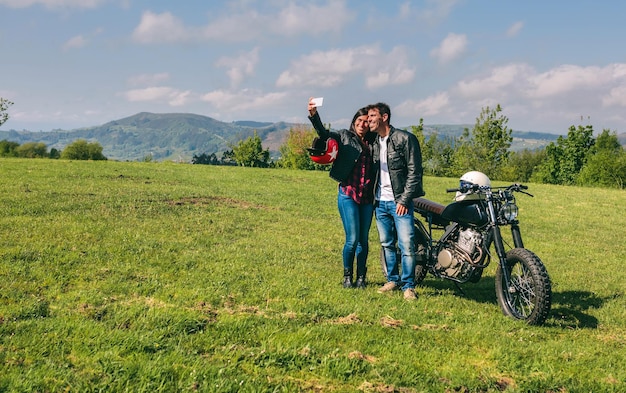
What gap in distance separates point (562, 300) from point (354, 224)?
11.9 ft

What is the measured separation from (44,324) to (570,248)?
1215 centimetres

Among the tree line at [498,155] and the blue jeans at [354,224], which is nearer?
the blue jeans at [354,224]

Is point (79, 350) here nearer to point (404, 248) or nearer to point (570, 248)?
point (404, 248)

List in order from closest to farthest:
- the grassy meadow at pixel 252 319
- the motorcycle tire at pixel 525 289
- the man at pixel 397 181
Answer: the grassy meadow at pixel 252 319
the motorcycle tire at pixel 525 289
the man at pixel 397 181

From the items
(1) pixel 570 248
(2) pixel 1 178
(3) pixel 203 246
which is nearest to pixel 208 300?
(3) pixel 203 246

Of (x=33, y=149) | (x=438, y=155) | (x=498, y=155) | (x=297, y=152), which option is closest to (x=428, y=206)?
(x=498, y=155)

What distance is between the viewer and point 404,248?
6.90 m

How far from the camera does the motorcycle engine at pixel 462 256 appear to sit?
674 centimetres

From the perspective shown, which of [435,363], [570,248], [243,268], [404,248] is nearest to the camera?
[435,363]

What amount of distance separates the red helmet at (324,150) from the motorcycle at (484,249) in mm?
1826

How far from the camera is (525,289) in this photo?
6047mm

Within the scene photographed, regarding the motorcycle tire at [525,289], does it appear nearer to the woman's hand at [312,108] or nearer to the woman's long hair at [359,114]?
the woman's long hair at [359,114]

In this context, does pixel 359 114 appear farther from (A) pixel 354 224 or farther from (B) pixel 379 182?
(A) pixel 354 224

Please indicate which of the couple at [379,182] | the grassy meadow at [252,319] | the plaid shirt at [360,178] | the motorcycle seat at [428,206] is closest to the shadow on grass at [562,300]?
the grassy meadow at [252,319]
